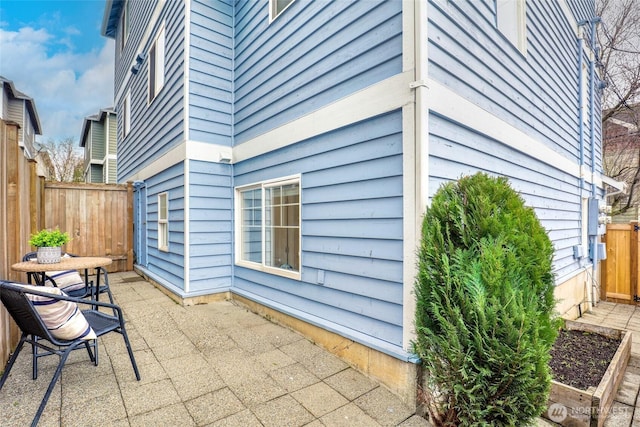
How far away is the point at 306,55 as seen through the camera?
368 cm

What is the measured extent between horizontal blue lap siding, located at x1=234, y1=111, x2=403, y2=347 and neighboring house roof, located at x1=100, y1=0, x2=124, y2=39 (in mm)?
9882

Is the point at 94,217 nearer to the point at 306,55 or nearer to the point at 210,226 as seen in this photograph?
the point at 210,226

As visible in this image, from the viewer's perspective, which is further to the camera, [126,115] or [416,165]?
[126,115]

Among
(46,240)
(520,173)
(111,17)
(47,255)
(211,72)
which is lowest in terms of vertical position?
(47,255)

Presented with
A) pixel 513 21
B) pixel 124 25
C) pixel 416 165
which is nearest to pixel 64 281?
pixel 416 165

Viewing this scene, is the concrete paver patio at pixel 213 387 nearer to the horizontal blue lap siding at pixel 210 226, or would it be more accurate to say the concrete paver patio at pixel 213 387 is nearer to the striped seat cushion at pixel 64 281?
the striped seat cushion at pixel 64 281

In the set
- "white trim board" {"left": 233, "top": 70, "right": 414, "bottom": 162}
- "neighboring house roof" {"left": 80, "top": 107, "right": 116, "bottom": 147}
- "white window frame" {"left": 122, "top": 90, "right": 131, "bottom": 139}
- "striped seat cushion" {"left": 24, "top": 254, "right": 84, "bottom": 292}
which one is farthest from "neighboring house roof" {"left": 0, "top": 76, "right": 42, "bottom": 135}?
"white trim board" {"left": 233, "top": 70, "right": 414, "bottom": 162}

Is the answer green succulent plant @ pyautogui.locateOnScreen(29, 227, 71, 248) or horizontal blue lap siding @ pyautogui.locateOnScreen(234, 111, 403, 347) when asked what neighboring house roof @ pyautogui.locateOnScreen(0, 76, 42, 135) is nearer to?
green succulent plant @ pyautogui.locateOnScreen(29, 227, 71, 248)

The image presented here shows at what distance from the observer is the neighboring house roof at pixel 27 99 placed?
1261 centimetres

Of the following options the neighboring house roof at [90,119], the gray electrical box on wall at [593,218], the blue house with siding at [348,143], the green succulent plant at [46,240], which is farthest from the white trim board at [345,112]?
the neighboring house roof at [90,119]

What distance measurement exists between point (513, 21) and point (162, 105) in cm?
571

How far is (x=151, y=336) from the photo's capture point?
3578 mm

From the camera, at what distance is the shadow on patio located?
7.21 feet

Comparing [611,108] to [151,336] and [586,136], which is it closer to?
[586,136]
